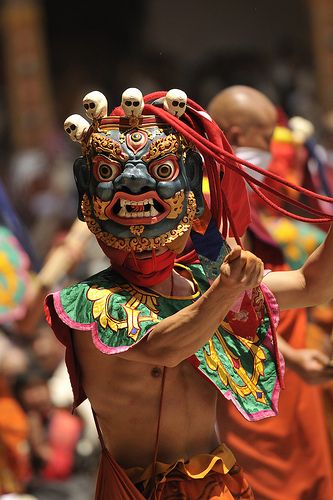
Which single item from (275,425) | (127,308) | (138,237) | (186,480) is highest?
(138,237)

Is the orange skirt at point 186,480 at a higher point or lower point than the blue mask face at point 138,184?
lower

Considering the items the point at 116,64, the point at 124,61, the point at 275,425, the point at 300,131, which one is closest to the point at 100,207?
the point at 275,425

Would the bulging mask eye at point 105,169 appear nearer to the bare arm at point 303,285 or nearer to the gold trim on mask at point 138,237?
the gold trim on mask at point 138,237

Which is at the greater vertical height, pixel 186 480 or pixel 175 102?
pixel 175 102

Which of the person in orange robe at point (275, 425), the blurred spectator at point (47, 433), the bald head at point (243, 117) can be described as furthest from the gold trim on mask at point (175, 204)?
the blurred spectator at point (47, 433)

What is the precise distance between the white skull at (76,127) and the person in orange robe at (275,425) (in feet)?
4.80

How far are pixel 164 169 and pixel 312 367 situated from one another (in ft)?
4.36

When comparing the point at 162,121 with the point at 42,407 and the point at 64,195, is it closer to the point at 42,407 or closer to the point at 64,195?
the point at 42,407

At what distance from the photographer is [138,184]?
3.78m

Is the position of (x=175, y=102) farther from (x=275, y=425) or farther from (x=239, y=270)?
(x=275, y=425)

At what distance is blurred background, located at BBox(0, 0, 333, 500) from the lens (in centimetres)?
1226

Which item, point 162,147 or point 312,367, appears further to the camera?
point 312,367

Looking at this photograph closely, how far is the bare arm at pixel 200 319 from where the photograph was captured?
3.49 metres

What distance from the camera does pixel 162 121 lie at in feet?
12.7
